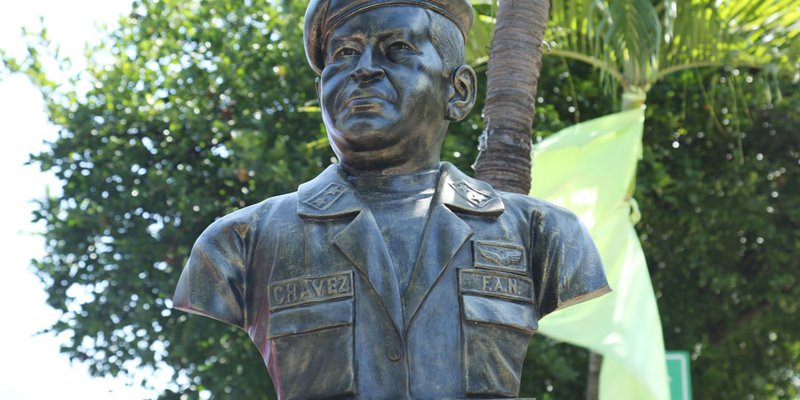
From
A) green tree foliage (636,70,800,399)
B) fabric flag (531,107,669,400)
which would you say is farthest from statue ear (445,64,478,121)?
green tree foliage (636,70,800,399)

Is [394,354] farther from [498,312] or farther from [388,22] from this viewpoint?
[388,22]

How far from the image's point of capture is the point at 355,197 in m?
3.43

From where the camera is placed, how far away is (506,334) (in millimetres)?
3289

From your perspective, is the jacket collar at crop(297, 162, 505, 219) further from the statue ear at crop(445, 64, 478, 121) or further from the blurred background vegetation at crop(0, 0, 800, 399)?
the blurred background vegetation at crop(0, 0, 800, 399)

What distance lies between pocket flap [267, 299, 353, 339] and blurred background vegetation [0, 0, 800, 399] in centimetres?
642

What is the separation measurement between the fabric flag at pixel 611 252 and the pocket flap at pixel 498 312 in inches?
162

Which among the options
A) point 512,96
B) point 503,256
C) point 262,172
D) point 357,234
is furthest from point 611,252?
point 357,234

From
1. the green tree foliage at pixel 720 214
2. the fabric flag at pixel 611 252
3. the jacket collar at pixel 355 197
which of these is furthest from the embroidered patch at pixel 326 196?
the green tree foliage at pixel 720 214

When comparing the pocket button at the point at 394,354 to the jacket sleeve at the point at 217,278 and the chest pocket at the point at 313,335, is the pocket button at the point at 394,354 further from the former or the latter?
the jacket sleeve at the point at 217,278

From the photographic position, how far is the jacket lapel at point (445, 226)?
10.7 ft

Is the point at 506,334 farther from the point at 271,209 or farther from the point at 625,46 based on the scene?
the point at 625,46

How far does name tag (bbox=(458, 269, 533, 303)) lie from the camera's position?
327 centimetres

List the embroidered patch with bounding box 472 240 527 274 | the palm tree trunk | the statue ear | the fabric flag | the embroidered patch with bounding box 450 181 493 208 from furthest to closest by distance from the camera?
the fabric flag
the palm tree trunk
the statue ear
the embroidered patch with bounding box 450 181 493 208
the embroidered patch with bounding box 472 240 527 274

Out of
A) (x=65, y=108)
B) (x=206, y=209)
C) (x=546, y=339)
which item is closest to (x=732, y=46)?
(x=546, y=339)
